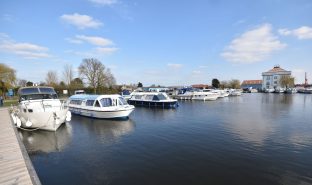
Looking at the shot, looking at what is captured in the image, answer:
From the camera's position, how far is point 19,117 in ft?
72.8

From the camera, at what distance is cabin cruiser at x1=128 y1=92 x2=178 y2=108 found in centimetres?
4238

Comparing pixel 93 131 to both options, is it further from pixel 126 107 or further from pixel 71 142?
pixel 126 107

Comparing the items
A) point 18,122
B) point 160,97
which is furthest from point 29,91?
point 160,97

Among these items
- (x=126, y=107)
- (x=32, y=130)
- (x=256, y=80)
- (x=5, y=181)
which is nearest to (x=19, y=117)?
(x=32, y=130)

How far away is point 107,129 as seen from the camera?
74.9ft

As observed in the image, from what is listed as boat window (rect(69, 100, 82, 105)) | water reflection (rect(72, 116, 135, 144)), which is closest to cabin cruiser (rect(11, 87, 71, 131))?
water reflection (rect(72, 116, 135, 144))

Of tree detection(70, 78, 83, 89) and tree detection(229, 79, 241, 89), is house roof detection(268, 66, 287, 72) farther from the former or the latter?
tree detection(70, 78, 83, 89)

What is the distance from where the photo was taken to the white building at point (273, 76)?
135 meters

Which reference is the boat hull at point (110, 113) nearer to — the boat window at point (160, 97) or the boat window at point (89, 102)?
the boat window at point (89, 102)

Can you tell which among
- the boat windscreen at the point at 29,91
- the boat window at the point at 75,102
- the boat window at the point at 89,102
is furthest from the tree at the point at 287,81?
the boat windscreen at the point at 29,91

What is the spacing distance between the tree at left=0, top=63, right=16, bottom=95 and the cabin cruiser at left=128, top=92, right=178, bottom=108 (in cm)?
3252

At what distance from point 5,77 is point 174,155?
2282 inches

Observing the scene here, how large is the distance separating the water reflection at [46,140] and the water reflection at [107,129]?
2.35m

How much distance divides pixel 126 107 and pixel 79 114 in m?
8.24
